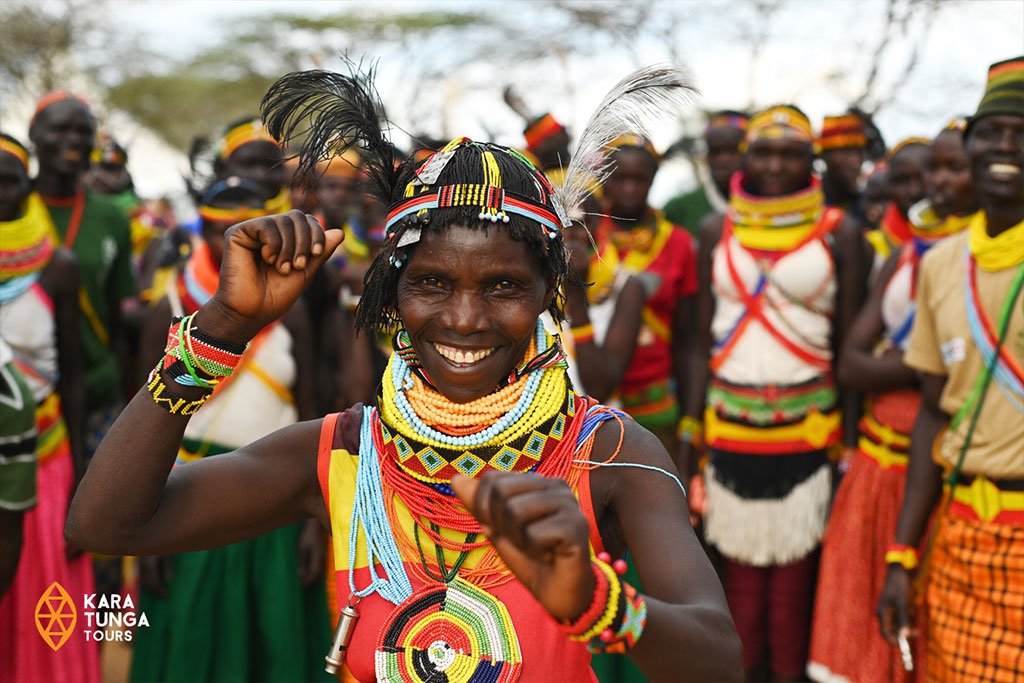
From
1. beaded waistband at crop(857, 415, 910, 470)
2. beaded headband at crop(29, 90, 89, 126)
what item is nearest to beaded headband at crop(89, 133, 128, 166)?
beaded headband at crop(29, 90, 89, 126)

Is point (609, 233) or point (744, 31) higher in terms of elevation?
point (744, 31)

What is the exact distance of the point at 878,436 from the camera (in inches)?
173

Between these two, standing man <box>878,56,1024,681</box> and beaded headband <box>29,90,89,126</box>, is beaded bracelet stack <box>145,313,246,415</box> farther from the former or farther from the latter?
beaded headband <box>29,90,89,126</box>

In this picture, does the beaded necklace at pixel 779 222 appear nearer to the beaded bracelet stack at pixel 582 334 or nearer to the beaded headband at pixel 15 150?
the beaded bracelet stack at pixel 582 334

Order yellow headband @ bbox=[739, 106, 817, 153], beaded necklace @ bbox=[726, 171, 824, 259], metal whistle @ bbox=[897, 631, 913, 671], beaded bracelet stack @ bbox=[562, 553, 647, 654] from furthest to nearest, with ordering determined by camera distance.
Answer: yellow headband @ bbox=[739, 106, 817, 153] → beaded necklace @ bbox=[726, 171, 824, 259] → metal whistle @ bbox=[897, 631, 913, 671] → beaded bracelet stack @ bbox=[562, 553, 647, 654]

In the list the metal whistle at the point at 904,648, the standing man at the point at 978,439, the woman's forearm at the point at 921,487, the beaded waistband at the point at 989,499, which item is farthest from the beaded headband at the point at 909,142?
the metal whistle at the point at 904,648

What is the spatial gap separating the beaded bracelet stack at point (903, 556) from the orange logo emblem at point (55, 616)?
3.12 m

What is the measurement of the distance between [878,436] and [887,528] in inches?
16.3

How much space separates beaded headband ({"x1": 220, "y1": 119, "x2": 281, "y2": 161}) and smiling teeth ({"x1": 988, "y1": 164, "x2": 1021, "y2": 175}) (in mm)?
3731

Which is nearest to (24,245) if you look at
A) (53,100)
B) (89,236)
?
(89,236)

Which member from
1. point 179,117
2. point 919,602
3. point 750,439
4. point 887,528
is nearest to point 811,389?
point 750,439

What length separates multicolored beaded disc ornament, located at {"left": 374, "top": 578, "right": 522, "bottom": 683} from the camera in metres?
1.95

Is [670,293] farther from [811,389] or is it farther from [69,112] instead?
[69,112]

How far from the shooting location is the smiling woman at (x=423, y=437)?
74.6 inches
